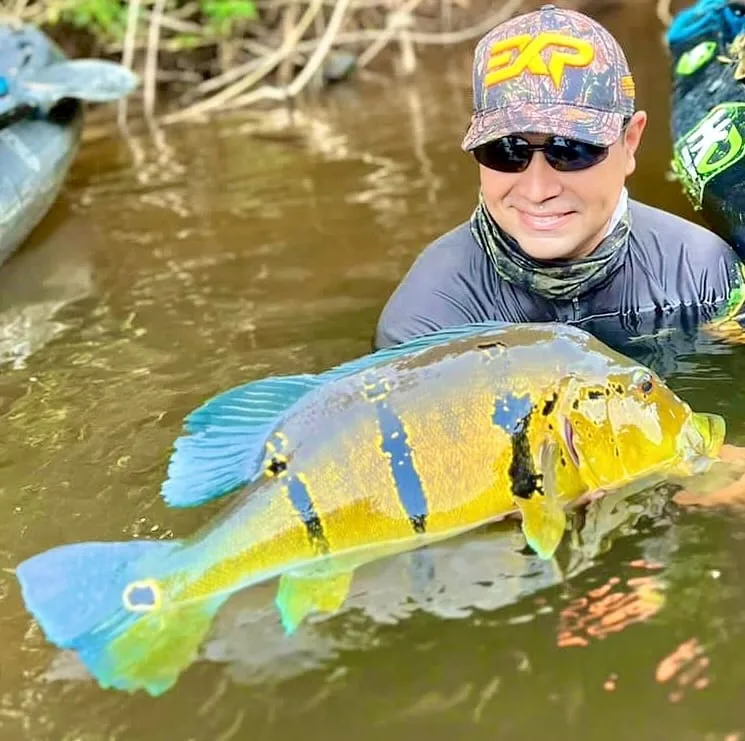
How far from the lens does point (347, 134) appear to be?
24.8 ft

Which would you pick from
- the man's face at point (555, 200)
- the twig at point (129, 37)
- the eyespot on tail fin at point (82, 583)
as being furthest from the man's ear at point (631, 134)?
the twig at point (129, 37)

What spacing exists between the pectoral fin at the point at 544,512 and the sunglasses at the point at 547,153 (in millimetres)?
983

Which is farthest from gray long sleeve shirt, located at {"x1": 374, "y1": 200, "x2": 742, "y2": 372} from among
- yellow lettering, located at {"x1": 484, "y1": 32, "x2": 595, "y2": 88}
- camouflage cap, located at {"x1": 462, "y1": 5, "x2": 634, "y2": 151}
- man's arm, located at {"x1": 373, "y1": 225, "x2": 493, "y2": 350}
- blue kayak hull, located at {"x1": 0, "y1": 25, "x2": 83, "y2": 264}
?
blue kayak hull, located at {"x1": 0, "y1": 25, "x2": 83, "y2": 264}

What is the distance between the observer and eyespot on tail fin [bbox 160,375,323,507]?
2363 millimetres

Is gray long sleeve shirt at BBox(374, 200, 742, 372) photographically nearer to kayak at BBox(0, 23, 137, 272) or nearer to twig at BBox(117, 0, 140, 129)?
kayak at BBox(0, 23, 137, 272)

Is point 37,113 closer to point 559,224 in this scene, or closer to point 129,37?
point 129,37

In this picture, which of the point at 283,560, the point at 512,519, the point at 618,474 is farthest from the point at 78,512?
the point at 618,474

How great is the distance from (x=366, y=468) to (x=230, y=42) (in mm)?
8041

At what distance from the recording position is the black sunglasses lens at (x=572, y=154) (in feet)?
9.90

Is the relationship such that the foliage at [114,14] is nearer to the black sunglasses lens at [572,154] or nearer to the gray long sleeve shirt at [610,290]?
the gray long sleeve shirt at [610,290]


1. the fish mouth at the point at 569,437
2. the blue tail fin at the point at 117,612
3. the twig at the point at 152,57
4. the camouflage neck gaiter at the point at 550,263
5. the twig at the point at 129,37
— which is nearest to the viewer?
the blue tail fin at the point at 117,612

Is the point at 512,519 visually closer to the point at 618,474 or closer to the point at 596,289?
the point at 618,474

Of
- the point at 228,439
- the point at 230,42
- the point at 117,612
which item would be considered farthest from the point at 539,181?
the point at 230,42

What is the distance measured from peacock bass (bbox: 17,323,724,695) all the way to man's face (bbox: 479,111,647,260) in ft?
2.27
